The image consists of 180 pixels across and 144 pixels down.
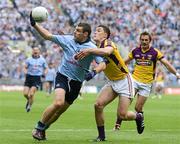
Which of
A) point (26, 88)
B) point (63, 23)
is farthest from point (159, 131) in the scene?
point (63, 23)

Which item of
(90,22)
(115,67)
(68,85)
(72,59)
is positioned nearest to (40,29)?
(72,59)

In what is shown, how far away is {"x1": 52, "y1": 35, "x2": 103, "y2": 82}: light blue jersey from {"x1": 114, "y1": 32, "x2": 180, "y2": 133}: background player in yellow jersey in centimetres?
397

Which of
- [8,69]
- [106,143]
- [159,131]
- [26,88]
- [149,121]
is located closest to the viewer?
[106,143]

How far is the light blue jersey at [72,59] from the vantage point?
14594 mm

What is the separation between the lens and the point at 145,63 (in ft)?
62.1

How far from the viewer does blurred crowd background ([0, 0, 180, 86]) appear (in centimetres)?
5291

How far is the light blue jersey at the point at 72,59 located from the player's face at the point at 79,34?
0.41ft

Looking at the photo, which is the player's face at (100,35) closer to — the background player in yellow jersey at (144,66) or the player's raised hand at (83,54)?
the player's raised hand at (83,54)

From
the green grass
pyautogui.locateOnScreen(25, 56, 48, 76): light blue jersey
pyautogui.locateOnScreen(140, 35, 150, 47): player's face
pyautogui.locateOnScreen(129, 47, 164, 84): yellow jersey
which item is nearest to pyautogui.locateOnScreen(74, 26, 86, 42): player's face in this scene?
the green grass

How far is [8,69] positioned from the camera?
171ft

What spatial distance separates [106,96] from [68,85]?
46.5 inches

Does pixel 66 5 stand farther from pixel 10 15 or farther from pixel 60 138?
pixel 60 138

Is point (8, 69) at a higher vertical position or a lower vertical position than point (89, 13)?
lower

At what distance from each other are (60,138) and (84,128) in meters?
3.57
